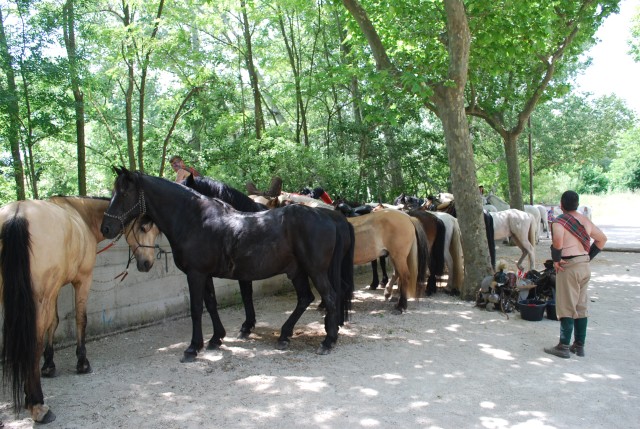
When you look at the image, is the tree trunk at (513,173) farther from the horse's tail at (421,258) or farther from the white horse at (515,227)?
the horse's tail at (421,258)

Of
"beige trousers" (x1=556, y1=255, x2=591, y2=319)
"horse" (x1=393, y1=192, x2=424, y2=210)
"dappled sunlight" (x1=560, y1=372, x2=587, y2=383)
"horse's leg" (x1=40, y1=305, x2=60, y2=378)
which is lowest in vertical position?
"dappled sunlight" (x1=560, y1=372, x2=587, y2=383)

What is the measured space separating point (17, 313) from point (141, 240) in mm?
1983

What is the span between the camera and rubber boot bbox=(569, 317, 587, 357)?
554 cm

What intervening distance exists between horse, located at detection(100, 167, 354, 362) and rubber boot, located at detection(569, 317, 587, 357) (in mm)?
2830

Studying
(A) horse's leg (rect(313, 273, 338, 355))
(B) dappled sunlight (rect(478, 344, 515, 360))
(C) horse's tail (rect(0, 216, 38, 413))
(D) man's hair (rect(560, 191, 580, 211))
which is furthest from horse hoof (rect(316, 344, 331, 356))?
(D) man's hair (rect(560, 191, 580, 211))

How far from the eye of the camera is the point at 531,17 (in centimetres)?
1119

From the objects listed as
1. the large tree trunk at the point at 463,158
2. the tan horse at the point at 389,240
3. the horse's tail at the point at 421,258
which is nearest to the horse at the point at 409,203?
the large tree trunk at the point at 463,158

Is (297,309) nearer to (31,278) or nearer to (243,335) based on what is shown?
(243,335)

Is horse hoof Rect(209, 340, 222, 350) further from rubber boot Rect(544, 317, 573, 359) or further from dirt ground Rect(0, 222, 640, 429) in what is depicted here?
rubber boot Rect(544, 317, 573, 359)

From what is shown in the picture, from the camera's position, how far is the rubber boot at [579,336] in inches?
218

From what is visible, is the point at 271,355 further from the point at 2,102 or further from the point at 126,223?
the point at 2,102

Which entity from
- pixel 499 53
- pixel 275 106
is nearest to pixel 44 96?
pixel 499 53

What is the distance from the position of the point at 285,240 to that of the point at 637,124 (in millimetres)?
38314

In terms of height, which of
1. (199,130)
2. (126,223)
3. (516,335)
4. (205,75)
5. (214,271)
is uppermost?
(205,75)
